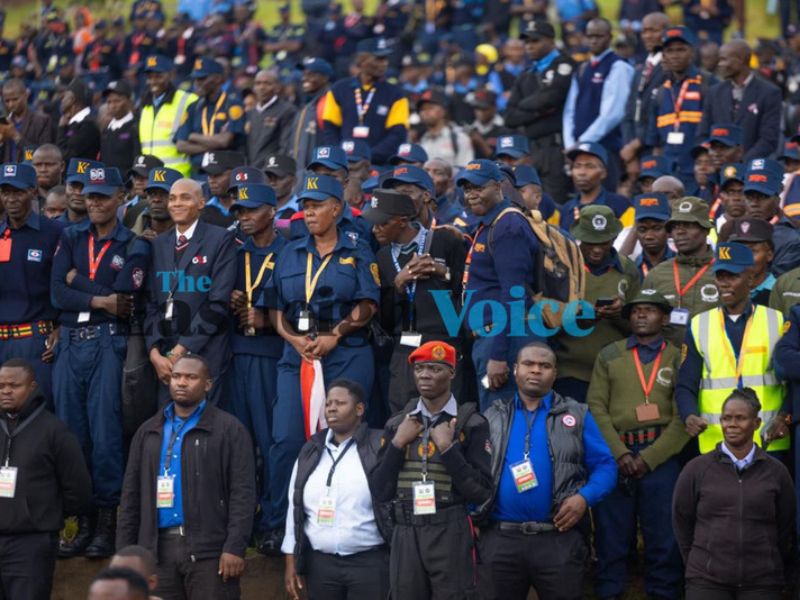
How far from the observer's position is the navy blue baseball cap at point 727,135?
44.8ft

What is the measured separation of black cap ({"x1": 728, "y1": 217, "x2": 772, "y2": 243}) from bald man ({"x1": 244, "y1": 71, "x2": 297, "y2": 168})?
648 cm

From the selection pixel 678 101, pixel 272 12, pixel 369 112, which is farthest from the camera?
pixel 272 12

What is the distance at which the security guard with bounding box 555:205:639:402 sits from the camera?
11.2 m

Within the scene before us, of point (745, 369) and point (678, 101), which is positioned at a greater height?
point (678, 101)

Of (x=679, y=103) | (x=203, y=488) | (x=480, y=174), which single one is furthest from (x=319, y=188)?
(x=679, y=103)

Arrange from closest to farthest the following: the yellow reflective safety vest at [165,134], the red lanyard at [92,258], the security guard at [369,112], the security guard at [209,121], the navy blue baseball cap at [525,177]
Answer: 1. the red lanyard at [92,258]
2. the navy blue baseball cap at [525,177]
3. the security guard at [369,112]
4. the security guard at [209,121]
5. the yellow reflective safety vest at [165,134]

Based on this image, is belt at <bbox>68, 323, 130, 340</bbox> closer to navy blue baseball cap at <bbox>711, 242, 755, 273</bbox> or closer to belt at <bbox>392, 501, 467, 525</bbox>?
belt at <bbox>392, 501, 467, 525</bbox>

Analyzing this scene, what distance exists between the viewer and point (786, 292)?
423 inches

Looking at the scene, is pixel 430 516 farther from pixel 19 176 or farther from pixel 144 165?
pixel 144 165

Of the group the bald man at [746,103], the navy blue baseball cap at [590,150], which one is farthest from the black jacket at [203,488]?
the bald man at [746,103]

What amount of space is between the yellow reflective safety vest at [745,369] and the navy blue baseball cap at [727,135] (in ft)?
11.8

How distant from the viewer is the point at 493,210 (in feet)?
35.0

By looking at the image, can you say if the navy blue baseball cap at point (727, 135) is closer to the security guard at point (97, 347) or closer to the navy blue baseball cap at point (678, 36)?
the navy blue baseball cap at point (678, 36)

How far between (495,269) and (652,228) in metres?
1.91
